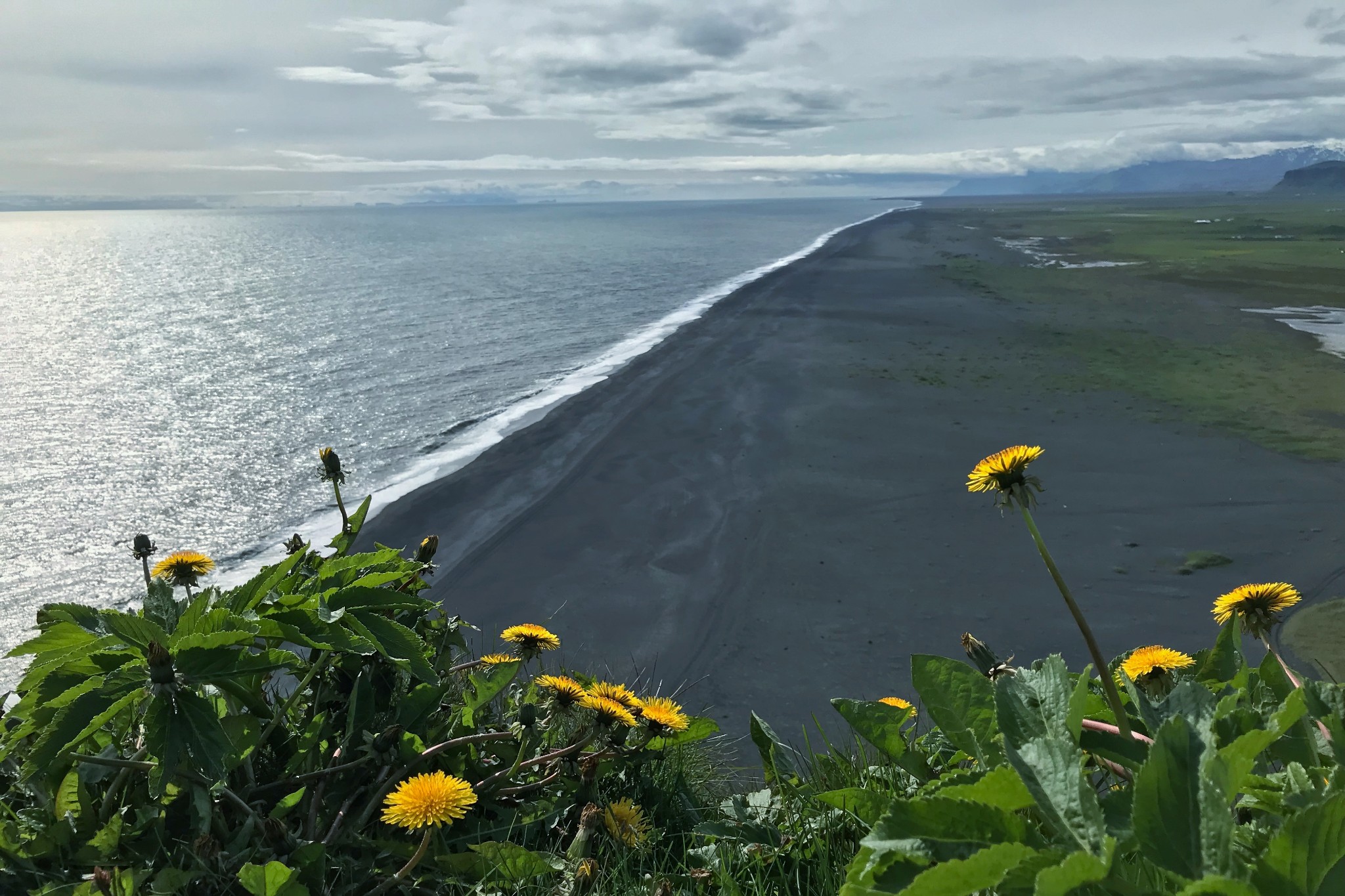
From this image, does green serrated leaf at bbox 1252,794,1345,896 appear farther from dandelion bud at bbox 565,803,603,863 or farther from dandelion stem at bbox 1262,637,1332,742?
dandelion bud at bbox 565,803,603,863

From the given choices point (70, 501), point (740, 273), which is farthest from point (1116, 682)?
point (740, 273)

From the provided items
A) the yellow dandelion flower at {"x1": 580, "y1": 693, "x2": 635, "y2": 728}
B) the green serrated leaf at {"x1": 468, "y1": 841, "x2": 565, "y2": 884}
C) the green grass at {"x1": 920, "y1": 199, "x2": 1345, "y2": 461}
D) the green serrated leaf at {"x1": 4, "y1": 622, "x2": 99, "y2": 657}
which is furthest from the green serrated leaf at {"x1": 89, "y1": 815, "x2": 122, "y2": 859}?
the green grass at {"x1": 920, "y1": 199, "x2": 1345, "y2": 461}

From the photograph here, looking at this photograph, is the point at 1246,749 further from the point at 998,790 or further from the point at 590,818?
the point at 590,818

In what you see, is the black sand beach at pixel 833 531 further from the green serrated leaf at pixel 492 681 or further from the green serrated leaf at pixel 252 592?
the green serrated leaf at pixel 252 592

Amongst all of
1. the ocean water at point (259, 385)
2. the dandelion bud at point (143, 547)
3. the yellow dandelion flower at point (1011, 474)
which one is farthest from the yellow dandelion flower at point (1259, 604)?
the ocean water at point (259, 385)

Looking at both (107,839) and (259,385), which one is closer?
(107,839)

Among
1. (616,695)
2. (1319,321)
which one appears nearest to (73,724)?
(616,695)

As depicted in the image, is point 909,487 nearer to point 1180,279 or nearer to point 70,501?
point 70,501
